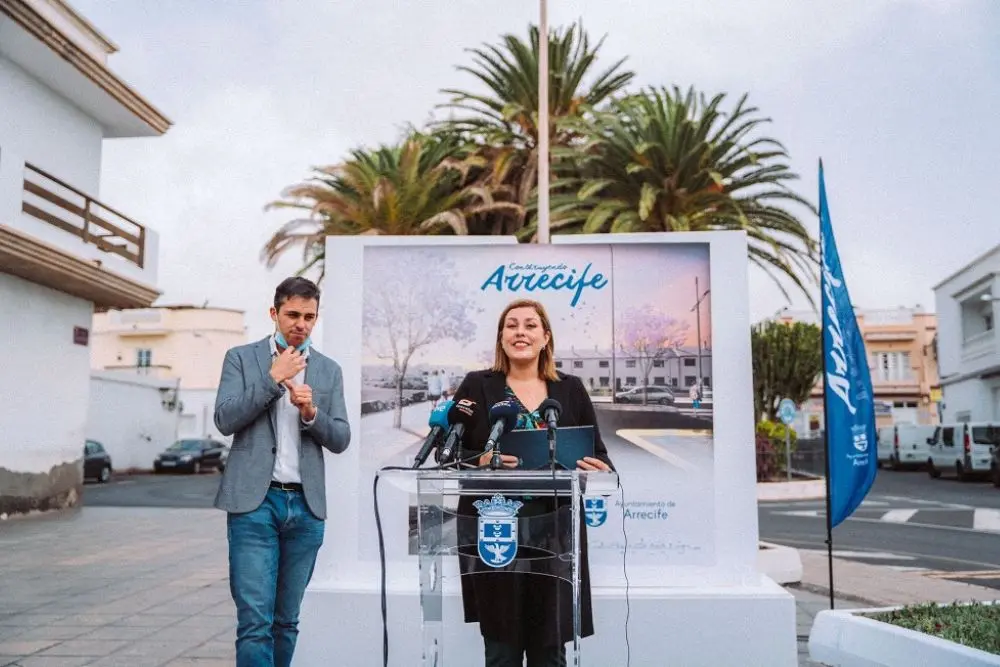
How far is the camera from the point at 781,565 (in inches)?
321

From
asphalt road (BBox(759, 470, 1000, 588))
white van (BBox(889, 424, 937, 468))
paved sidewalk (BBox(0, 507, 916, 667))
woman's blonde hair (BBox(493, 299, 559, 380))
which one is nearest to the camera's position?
woman's blonde hair (BBox(493, 299, 559, 380))

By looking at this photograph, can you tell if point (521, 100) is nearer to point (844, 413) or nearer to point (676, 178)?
point (676, 178)

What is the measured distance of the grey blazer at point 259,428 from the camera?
3211mm

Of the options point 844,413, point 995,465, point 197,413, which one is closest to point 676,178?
point 844,413

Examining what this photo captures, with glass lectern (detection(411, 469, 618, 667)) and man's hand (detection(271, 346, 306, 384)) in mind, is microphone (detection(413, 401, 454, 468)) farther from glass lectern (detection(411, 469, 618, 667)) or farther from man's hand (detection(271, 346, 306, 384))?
man's hand (detection(271, 346, 306, 384))

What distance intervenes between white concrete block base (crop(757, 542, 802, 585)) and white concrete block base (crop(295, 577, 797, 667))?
12.4 ft

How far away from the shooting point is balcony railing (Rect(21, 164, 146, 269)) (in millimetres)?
15055

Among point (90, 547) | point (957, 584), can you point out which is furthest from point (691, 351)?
point (90, 547)

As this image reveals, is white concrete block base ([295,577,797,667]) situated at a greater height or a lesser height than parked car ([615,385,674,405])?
lesser

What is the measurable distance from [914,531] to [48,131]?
16696 millimetres

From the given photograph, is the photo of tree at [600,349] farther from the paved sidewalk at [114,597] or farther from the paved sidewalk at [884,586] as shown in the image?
the paved sidewalk at [884,586]

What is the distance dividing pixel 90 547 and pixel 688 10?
9554 millimetres

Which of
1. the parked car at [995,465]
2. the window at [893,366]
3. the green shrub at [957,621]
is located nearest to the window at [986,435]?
the parked car at [995,465]

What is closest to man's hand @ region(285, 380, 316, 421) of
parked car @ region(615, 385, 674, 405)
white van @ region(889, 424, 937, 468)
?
parked car @ region(615, 385, 674, 405)
